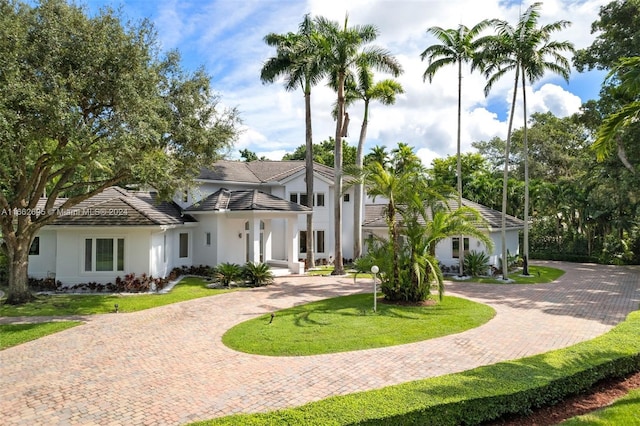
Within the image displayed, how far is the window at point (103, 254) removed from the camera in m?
20.0

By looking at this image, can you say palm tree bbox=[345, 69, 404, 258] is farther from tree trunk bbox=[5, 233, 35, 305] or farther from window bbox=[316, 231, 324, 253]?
tree trunk bbox=[5, 233, 35, 305]

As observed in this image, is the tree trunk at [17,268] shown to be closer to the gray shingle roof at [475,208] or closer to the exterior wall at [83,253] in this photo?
the exterior wall at [83,253]

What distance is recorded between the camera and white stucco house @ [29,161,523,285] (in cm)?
1989

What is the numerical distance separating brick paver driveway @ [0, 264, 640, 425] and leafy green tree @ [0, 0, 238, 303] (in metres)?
5.74

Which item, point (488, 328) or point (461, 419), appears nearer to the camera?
point (461, 419)

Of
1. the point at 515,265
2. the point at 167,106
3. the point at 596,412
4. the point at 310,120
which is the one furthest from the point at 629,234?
the point at 167,106

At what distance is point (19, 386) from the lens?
8547mm

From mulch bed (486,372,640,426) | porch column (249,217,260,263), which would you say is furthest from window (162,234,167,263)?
mulch bed (486,372,640,426)

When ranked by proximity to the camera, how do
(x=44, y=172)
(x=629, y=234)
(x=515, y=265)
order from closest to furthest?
(x=44, y=172)
(x=515, y=265)
(x=629, y=234)

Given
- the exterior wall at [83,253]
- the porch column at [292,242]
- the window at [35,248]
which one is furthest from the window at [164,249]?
the porch column at [292,242]

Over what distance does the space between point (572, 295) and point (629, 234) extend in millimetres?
19043

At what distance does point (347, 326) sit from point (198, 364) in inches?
191

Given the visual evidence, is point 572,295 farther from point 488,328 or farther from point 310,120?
point 310,120

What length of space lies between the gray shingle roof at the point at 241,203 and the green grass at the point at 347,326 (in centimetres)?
920
